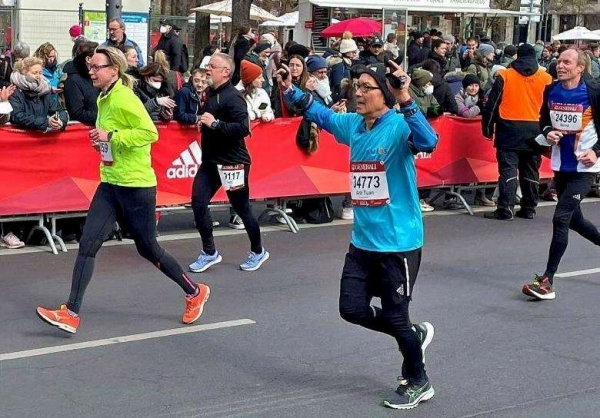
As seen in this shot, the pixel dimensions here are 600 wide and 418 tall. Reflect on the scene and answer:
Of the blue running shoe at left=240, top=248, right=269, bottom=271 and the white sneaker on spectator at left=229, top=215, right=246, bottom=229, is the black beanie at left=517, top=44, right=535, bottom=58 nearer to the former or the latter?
the white sneaker on spectator at left=229, top=215, right=246, bottom=229

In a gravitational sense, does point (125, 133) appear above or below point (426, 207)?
above

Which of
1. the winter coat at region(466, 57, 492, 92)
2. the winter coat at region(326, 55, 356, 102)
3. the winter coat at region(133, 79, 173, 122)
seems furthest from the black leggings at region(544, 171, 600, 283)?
the winter coat at region(466, 57, 492, 92)

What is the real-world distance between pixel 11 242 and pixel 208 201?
83.3 inches

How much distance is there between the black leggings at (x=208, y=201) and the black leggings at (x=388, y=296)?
3458 millimetres

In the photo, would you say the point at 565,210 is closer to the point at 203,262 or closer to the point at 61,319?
the point at 203,262

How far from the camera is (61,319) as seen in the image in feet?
23.2

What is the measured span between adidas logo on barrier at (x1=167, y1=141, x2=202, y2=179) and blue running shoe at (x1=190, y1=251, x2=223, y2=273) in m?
1.78

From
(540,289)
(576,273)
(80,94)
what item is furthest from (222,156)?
(576,273)

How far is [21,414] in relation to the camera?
557 cm

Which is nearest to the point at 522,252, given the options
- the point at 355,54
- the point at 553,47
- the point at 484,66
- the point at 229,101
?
the point at 229,101

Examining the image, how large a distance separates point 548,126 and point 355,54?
7.35m

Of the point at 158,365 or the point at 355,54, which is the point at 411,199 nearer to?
the point at 158,365

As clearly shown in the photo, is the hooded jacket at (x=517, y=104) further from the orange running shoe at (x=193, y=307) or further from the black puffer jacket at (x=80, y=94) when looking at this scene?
the orange running shoe at (x=193, y=307)

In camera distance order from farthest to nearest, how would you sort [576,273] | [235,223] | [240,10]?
[240,10] < [235,223] < [576,273]
